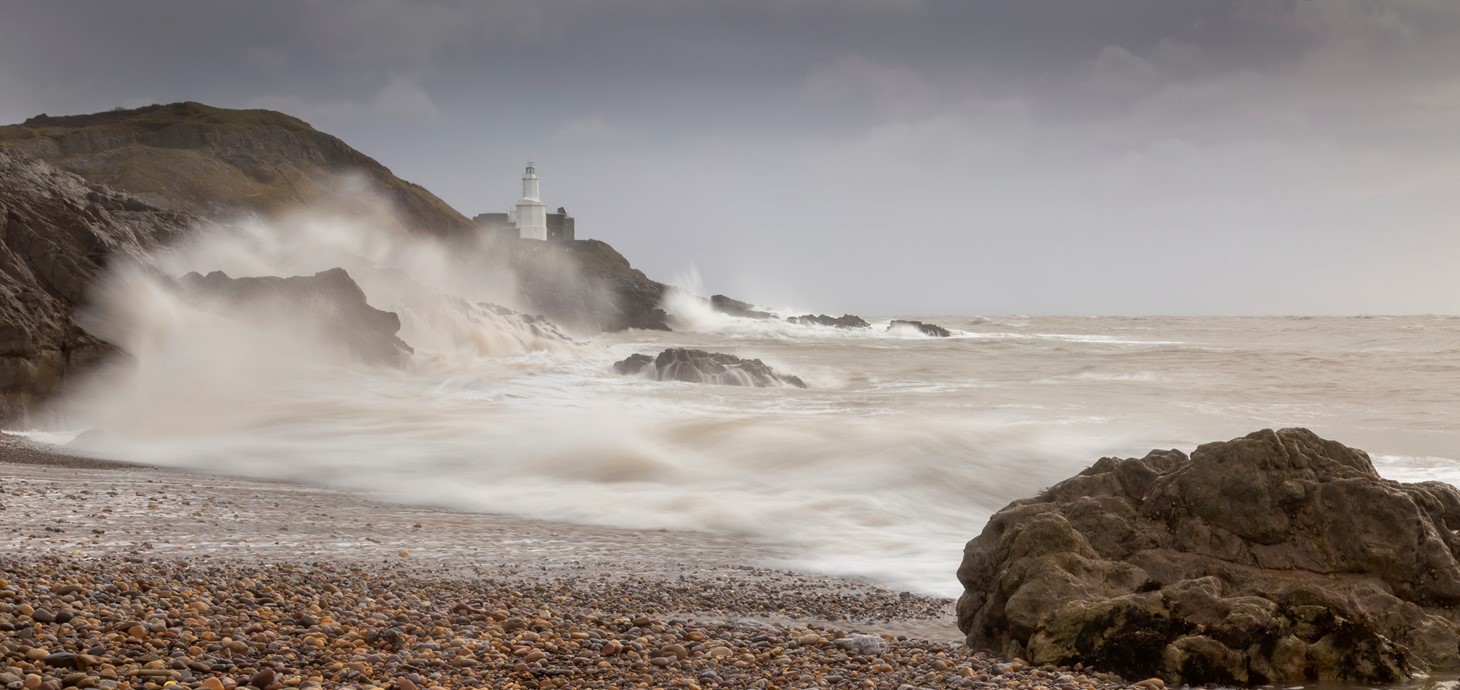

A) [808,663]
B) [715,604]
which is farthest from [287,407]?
[808,663]

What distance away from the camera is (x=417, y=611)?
218 inches

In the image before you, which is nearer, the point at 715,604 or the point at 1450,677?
the point at 1450,677

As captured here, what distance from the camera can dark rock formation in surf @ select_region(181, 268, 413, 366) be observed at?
2266 cm

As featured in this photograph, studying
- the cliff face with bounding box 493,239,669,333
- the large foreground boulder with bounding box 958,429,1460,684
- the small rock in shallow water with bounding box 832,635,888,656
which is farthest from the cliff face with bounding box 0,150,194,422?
the cliff face with bounding box 493,239,669,333

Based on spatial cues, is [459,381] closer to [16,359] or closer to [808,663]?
[16,359]

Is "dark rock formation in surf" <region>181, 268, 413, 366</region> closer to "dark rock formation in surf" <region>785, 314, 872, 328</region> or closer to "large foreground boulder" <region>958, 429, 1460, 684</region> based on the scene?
"large foreground boulder" <region>958, 429, 1460, 684</region>

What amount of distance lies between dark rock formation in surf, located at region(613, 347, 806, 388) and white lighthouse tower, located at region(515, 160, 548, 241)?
214 ft

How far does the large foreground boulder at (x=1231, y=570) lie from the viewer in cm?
520

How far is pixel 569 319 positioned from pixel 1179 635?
67.0 meters

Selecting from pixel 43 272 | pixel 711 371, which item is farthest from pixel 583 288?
pixel 43 272

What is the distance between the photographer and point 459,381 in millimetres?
24203

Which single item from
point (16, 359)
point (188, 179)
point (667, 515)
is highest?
point (188, 179)

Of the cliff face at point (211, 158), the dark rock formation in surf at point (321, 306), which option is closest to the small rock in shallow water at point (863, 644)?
the dark rock formation in surf at point (321, 306)

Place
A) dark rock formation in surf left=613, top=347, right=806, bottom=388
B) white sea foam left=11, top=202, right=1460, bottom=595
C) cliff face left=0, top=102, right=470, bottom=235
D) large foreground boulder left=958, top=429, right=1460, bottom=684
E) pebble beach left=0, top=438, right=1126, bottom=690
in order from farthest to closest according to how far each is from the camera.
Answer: cliff face left=0, top=102, right=470, bottom=235, dark rock formation in surf left=613, top=347, right=806, bottom=388, white sea foam left=11, top=202, right=1460, bottom=595, large foreground boulder left=958, top=429, right=1460, bottom=684, pebble beach left=0, top=438, right=1126, bottom=690
